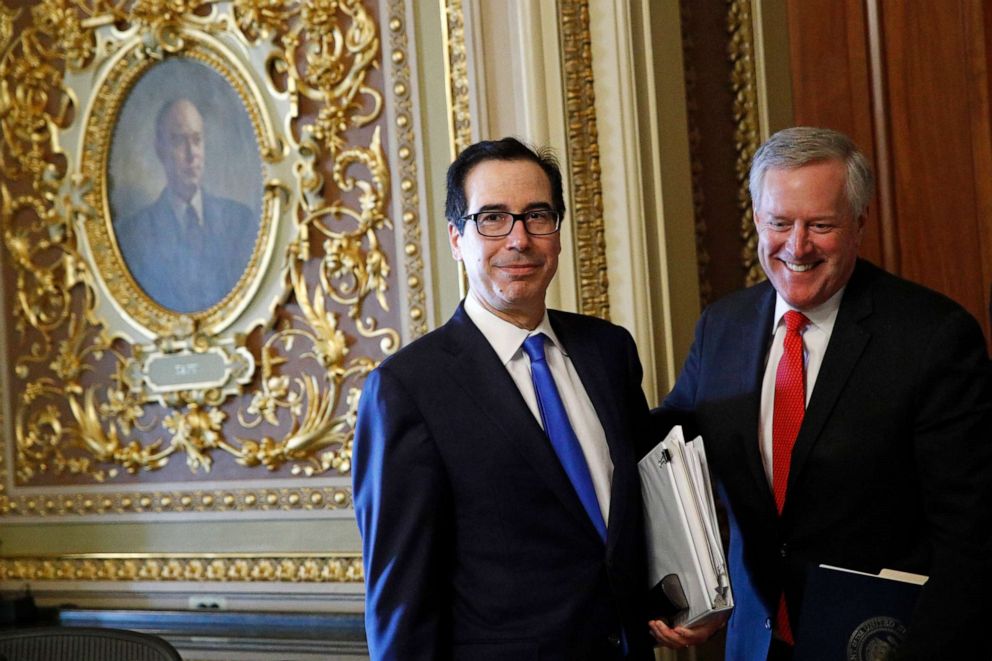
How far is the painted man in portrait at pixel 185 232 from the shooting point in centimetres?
361

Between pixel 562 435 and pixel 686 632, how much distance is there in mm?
390

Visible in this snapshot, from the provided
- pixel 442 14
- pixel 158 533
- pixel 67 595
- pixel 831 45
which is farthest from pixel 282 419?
pixel 831 45

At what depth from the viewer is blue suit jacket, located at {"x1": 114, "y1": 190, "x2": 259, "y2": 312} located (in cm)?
360

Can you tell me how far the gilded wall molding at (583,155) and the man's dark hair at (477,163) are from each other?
0.79 metres

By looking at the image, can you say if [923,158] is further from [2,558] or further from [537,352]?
[2,558]

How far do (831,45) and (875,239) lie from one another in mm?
531

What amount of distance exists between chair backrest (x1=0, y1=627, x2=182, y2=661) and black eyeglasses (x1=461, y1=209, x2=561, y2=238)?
3.83 ft

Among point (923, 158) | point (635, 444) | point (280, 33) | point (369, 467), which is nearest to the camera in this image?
point (369, 467)

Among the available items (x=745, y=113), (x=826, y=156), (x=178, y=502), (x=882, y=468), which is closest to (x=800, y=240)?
(x=826, y=156)

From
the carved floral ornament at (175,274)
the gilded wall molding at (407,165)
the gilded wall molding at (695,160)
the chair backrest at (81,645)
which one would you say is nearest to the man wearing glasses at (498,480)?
the chair backrest at (81,645)

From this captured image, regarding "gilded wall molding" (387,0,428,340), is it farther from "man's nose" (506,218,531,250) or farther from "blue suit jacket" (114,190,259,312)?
"man's nose" (506,218,531,250)

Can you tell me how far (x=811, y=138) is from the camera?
2090mm

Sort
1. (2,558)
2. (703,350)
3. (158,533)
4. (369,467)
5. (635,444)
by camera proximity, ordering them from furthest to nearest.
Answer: (2,558), (158,533), (703,350), (635,444), (369,467)

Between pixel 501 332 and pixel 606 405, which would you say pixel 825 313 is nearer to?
pixel 606 405
